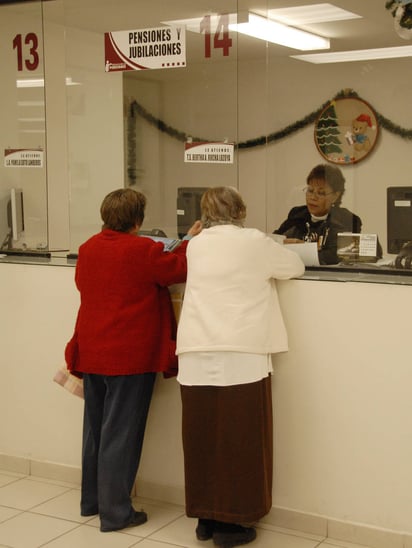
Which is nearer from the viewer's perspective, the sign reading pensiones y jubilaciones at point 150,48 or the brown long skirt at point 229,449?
the brown long skirt at point 229,449

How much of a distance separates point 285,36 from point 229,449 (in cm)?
523

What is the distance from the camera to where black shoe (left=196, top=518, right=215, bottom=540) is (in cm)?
311

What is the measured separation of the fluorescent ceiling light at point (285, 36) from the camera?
648 cm

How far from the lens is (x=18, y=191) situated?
4.64 meters

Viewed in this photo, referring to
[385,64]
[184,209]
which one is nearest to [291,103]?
[385,64]

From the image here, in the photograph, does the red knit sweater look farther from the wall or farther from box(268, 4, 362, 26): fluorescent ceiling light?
box(268, 4, 362, 26): fluorescent ceiling light

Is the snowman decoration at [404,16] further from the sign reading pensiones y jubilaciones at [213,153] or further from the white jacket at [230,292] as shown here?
the white jacket at [230,292]

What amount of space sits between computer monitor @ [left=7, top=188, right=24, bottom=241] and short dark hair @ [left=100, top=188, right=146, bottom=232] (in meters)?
1.44

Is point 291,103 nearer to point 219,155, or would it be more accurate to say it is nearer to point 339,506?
point 219,155

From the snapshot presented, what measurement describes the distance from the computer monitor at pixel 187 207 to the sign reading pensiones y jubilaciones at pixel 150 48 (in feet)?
3.06

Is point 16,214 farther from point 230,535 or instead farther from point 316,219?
point 230,535

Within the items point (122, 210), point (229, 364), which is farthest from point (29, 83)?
point (229, 364)

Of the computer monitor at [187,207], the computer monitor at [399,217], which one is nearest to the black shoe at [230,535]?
the computer monitor at [399,217]

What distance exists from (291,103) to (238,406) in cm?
535
